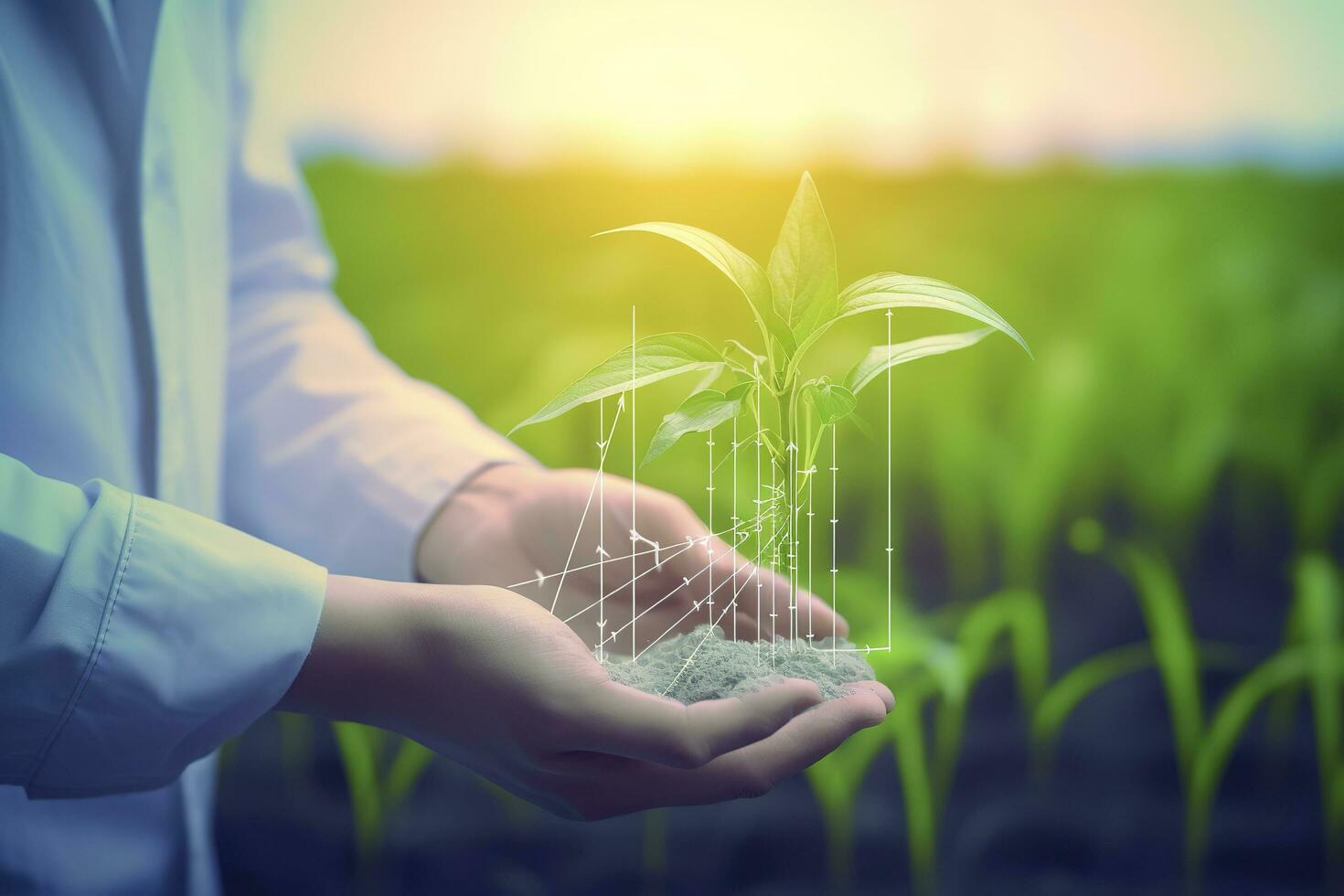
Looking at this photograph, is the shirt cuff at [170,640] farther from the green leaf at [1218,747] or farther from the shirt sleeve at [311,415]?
the green leaf at [1218,747]

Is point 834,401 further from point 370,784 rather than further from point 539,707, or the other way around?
point 370,784

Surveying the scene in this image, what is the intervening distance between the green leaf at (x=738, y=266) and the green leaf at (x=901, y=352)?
4cm

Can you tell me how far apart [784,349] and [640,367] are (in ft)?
0.26

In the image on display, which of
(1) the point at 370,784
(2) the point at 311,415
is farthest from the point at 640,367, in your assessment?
(1) the point at 370,784

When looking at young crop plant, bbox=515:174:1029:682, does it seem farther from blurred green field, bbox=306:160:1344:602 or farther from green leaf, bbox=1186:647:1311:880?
green leaf, bbox=1186:647:1311:880

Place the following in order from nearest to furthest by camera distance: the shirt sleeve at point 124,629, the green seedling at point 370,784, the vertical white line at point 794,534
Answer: the shirt sleeve at point 124,629 < the vertical white line at point 794,534 < the green seedling at point 370,784

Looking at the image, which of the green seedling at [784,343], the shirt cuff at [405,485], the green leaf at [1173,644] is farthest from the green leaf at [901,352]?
the green leaf at [1173,644]

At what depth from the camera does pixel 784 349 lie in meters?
0.43

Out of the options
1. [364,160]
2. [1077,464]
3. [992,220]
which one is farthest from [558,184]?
[1077,464]

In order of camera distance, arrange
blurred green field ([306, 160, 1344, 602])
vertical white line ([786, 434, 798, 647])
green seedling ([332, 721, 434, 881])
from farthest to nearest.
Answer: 1. blurred green field ([306, 160, 1344, 602])
2. green seedling ([332, 721, 434, 881])
3. vertical white line ([786, 434, 798, 647])

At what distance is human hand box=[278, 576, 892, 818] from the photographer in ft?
1.13

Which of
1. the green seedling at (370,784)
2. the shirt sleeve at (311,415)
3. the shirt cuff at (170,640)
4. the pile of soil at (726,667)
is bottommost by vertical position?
the green seedling at (370,784)

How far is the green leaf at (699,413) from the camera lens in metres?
0.39

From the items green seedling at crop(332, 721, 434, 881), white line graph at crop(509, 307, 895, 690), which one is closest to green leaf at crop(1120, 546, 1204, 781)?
white line graph at crop(509, 307, 895, 690)
